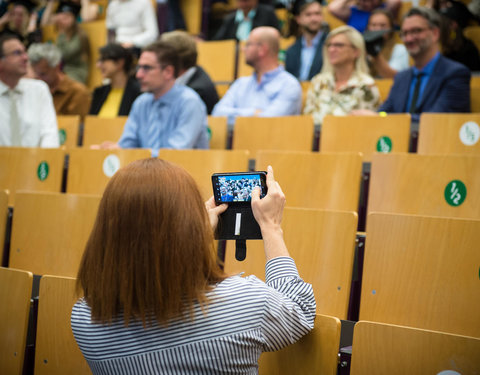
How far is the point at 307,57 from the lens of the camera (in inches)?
147

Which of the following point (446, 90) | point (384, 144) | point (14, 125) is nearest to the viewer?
point (384, 144)

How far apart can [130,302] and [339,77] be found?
2.33 m

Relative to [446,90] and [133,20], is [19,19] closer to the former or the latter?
[133,20]

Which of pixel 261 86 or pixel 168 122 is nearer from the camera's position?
pixel 168 122

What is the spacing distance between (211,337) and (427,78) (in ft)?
7.31

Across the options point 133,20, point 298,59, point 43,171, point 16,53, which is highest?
point 133,20

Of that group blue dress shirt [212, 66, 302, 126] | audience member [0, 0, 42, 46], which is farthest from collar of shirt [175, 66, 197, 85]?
audience member [0, 0, 42, 46]

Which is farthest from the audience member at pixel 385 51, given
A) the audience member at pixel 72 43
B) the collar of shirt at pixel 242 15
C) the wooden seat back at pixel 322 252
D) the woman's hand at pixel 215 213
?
the woman's hand at pixel 215 213

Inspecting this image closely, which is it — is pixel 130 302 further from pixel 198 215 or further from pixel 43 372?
pixel 43 372

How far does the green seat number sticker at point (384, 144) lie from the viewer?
229cm

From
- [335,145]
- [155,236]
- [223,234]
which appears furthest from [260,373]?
[335,145]

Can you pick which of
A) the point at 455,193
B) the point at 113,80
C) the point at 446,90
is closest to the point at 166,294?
the point at 455,193

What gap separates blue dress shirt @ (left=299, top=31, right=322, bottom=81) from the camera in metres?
3.71

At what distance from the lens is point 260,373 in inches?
44.5
